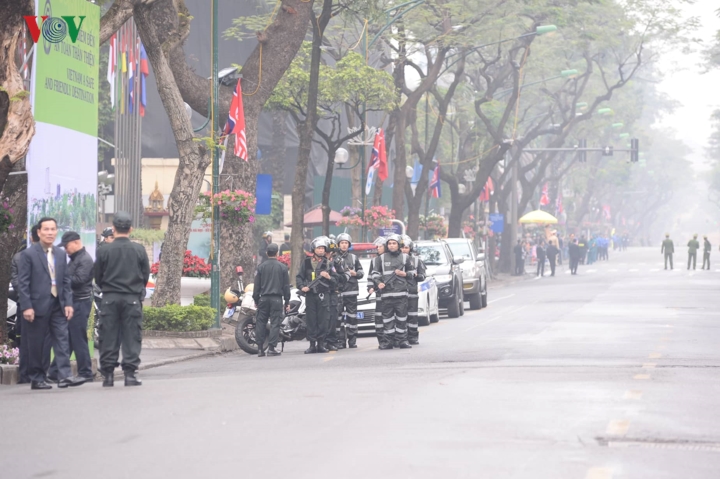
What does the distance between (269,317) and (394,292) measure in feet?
6.50

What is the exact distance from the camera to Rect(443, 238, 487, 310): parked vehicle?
1247 inches

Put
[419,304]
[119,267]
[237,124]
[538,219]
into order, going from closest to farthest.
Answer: [119,267] < [237,124] < [419,304] < [538,219]

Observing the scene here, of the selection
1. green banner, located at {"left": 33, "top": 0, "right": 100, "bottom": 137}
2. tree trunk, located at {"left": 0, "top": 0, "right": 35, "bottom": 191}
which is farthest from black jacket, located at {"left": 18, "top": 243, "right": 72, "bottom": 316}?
green banner, located at {"left": 33, "top": 0, "right": 100, "bottom": 137}

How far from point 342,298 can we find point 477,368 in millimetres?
5190

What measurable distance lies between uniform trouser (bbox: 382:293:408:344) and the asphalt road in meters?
0.81

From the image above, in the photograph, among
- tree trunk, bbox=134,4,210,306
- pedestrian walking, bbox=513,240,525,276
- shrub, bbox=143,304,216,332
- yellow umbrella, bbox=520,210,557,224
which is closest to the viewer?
shrub, bbox=143,304,216,332

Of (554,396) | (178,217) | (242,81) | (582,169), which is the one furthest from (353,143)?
(582,169)

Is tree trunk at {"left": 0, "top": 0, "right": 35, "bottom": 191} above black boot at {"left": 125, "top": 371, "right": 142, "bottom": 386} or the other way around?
above

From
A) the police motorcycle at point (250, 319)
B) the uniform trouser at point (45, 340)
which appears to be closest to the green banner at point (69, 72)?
the uniform trouser at point (45, 340)

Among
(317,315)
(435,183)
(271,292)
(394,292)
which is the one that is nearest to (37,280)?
(271,292)

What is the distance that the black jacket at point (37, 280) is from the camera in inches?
531

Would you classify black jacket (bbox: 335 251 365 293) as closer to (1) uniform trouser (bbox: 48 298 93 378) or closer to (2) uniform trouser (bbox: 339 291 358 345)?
(2) uniform trouser (bbox: 339 291 358 345)

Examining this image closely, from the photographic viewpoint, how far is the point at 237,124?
23.0 m

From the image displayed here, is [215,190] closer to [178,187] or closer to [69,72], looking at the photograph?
[178,187]
